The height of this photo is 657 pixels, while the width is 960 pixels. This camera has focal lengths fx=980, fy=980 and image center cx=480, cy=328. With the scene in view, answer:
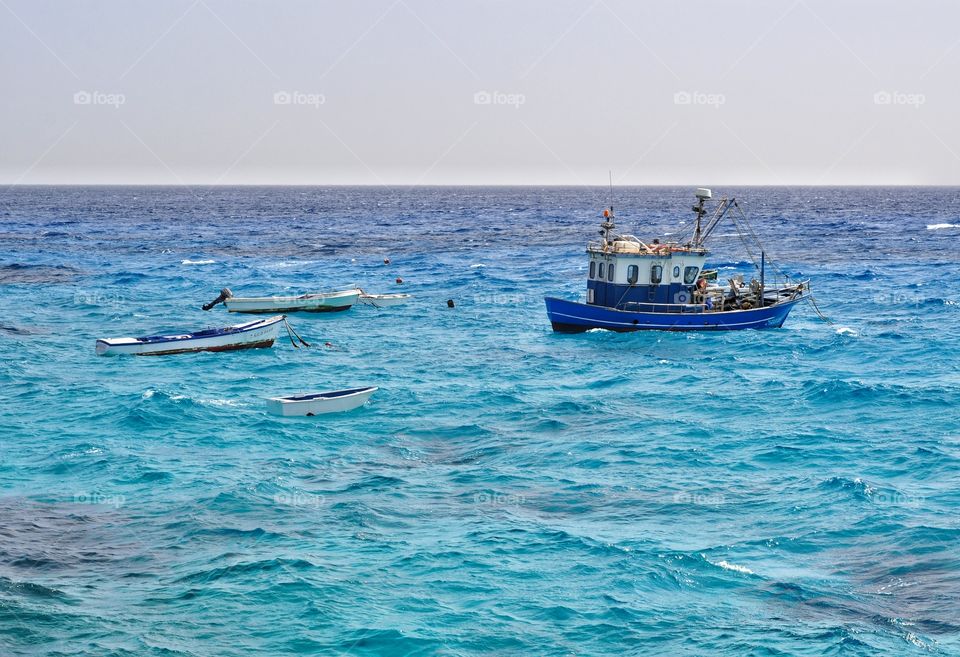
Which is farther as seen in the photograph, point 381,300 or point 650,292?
point 381,300

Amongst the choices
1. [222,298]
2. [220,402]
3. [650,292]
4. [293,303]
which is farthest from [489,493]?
[222,298]

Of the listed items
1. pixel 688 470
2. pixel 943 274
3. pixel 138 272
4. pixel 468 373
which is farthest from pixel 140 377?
pixel 943 274

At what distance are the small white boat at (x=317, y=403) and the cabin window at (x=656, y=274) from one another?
19207 millimetres

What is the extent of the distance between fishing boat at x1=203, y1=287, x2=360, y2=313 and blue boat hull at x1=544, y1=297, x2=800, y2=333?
17.0 m

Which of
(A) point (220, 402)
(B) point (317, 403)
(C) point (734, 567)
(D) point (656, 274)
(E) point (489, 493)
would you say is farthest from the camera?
(D) point (656, 274)

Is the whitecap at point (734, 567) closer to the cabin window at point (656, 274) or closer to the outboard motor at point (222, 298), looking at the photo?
the cabin window at point (656, 274)

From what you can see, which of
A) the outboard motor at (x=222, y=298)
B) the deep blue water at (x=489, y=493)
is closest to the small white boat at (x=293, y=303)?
the outboard motor at (x=222, y=298)

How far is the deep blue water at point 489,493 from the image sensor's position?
19500 mm

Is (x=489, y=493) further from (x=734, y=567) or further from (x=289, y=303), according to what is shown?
(x=289, y=303)

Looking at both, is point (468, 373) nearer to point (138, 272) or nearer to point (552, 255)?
point (138, 272)

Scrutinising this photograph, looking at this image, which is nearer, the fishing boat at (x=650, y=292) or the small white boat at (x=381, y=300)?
the fishing boat at (x=650, y=292)

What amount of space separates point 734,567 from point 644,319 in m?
29.0

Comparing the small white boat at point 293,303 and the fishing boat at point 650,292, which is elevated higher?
the fishing boat at point 650,292

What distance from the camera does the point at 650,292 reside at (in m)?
49.8
